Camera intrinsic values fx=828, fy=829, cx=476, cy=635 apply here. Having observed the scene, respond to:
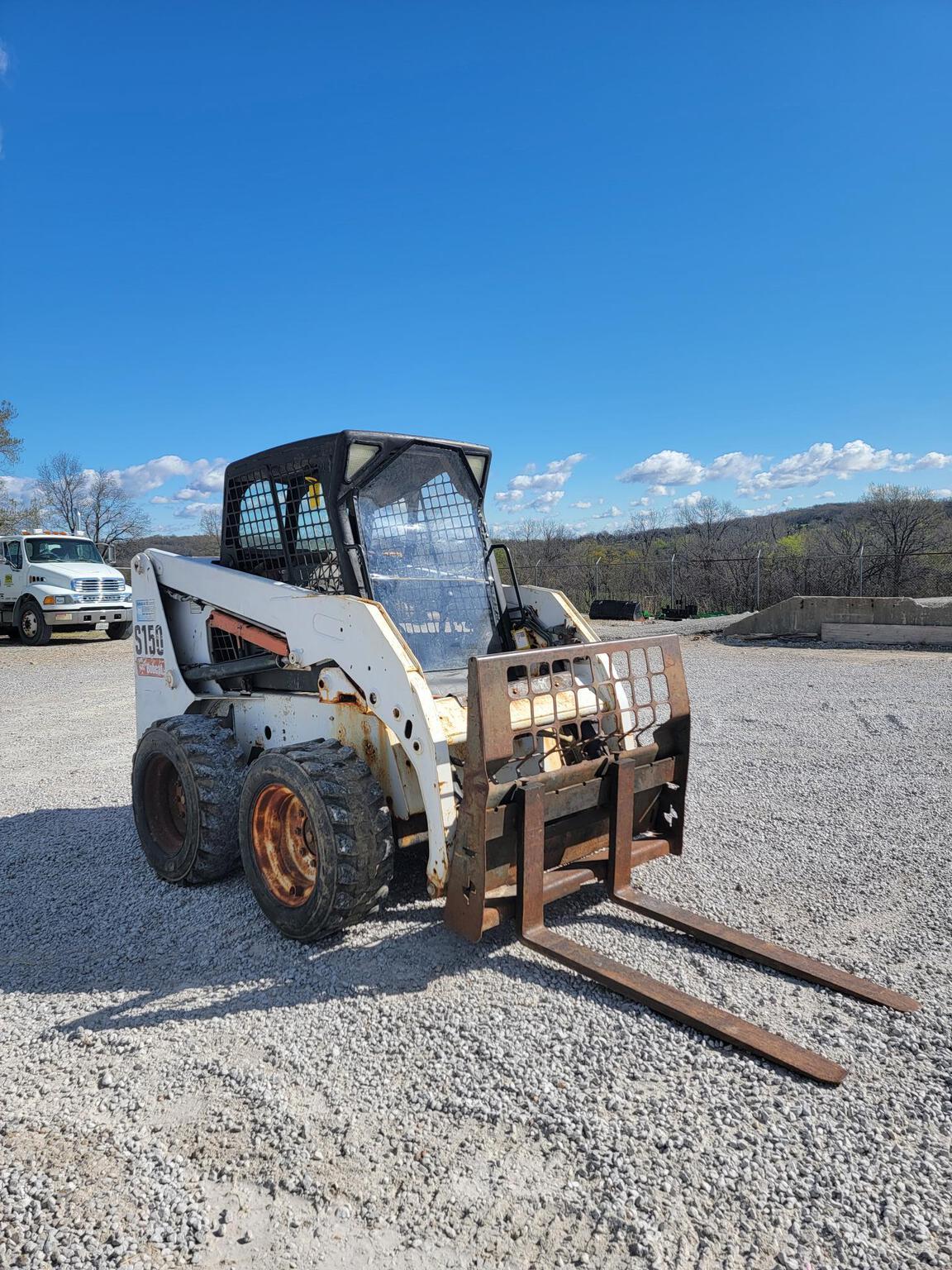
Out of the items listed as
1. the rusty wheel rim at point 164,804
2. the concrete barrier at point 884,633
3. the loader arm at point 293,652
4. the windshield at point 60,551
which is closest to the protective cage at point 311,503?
the loader arm at point 293,652

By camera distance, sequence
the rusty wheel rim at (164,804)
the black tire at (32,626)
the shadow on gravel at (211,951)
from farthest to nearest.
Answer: the black tire at (32,626) < the rusty wheel rim at (164,804) < the shadow on gravel at (211,951)

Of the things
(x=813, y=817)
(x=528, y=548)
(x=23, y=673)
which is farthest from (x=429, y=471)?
(x=528, y=548)

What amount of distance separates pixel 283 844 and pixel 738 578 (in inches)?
935

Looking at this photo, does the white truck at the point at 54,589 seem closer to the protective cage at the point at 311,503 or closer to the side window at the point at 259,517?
the protective cage at the point at 311,503

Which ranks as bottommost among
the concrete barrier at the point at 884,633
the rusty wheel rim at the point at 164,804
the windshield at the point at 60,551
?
the rusty wheel rim at the point at 164,804

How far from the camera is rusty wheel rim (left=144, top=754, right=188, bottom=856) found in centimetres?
502

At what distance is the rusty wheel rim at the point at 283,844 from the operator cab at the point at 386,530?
105cm

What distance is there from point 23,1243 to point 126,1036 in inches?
40.2

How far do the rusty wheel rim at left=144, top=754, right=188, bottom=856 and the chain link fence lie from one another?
66.2 feet

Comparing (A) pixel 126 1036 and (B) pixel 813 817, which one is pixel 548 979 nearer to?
(A) pixel 126 1036

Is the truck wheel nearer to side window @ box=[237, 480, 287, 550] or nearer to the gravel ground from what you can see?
the gravel ground

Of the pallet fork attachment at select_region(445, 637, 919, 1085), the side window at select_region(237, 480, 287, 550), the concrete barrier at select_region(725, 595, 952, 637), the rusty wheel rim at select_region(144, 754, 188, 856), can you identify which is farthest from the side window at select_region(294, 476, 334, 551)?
the concrete barrier at select_region(725, 595, 952, 637)

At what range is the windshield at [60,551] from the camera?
58.7ft

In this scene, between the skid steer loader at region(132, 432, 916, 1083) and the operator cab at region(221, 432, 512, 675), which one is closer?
the skid steer loader at region(132, 432, 916, 1083)
